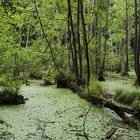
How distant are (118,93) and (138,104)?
203cm

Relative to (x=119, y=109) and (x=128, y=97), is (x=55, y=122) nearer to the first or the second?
(x=119, y=109)

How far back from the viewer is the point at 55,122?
7.18 metres

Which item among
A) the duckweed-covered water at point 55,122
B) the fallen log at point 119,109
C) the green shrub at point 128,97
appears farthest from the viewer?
the green shrub at point 128,97

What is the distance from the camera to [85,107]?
28.9ft

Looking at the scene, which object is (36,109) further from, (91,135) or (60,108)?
(91,135)

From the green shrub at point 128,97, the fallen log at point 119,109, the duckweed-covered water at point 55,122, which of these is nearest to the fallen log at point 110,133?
the duckweed-covered water at point 55,122

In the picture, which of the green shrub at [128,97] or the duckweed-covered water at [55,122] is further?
the green shrub at [128,97]

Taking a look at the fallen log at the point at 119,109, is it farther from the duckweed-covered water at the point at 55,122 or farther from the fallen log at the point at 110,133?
the fallen log at the point at 110,133

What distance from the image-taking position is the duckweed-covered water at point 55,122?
625cm

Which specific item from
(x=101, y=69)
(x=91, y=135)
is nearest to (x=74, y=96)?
(x=91, y=135)

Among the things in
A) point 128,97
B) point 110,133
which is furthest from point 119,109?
point 128,97

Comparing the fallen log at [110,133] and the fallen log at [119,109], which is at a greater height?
the fallen log at [119,109]

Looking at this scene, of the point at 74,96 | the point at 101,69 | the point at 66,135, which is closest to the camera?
the point at 66,135

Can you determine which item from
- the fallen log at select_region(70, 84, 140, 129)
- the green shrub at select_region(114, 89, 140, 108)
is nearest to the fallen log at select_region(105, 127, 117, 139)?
the fallen log at select_region(70, 84, 140, 129)
